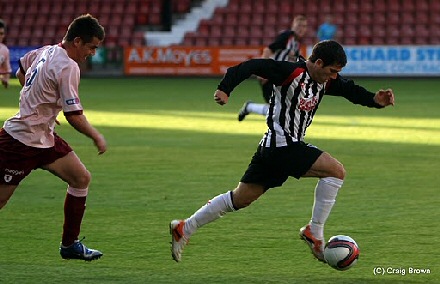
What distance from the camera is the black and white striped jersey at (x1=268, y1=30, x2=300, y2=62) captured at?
1659 cm

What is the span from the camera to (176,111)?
69.6 feet

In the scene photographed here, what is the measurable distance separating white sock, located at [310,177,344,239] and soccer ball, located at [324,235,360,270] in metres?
0.22

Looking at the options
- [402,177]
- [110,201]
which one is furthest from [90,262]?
[402,177]

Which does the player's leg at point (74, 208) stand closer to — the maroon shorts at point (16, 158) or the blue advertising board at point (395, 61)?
the maroon shorts at point (16, 158)

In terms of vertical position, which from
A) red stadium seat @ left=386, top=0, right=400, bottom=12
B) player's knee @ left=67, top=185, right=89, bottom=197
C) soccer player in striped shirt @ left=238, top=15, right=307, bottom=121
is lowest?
red stadium seat @ left=386, top=0, right=400, bottom=12

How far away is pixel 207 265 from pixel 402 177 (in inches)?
198

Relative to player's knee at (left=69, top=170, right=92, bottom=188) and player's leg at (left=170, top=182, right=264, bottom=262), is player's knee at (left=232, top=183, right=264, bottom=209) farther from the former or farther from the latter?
player's knee at (left=69, top=170, right=92, bottom=188)

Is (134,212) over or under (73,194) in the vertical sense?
under

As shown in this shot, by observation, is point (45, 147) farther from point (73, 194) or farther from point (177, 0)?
point (177, 0)

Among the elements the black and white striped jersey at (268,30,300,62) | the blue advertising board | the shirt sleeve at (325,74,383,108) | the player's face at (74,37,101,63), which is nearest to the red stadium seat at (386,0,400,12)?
the blue advertising board

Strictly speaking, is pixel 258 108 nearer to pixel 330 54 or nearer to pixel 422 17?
pixel 330 54

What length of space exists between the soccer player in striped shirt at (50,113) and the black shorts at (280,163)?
1.13m

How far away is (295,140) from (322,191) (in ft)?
1.32

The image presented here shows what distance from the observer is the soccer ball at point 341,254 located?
692 centimetres
